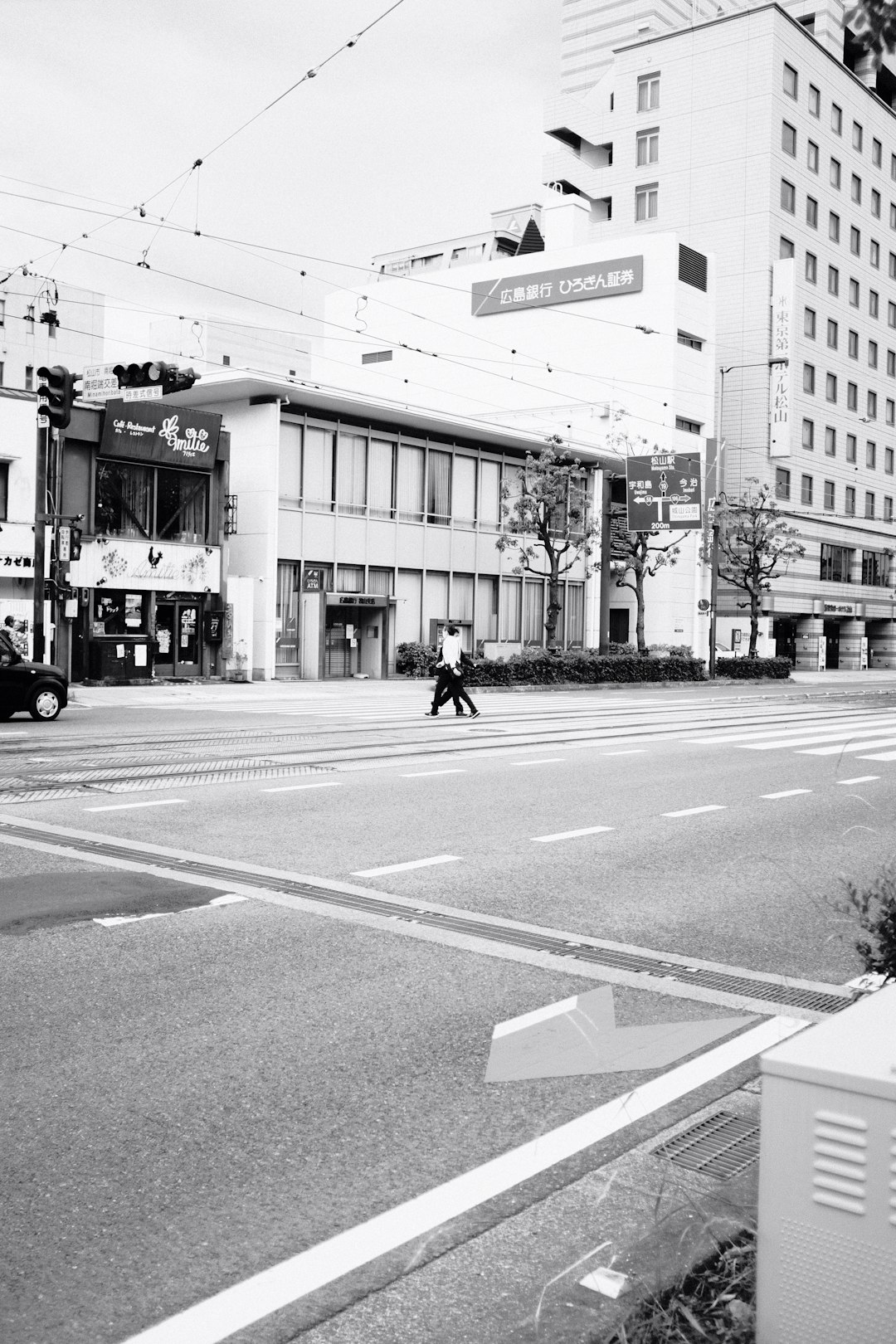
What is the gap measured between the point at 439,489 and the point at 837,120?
4057 centimetres

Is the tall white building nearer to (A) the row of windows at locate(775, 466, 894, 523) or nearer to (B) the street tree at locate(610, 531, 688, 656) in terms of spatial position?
(A) the row of windows at locate(775, 466, 894, 523)

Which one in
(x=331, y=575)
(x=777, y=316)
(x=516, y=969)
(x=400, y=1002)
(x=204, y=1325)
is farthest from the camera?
(x=777, y=316)

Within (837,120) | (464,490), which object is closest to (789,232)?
(837,120)

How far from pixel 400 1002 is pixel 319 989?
0.37 metres

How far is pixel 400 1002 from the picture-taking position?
5184mm

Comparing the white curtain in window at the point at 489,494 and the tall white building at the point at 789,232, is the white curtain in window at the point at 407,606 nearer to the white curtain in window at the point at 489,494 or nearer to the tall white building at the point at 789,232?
the white curtain in window at the point at 489,494

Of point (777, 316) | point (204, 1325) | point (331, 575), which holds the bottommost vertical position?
point (204, 1325)

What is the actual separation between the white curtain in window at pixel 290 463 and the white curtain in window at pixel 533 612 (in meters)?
12.0

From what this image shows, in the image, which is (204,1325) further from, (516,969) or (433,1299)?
(516,969)

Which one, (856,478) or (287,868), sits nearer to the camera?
(287,868)

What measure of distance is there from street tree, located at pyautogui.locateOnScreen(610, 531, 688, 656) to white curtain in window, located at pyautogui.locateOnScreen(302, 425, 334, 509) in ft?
37.0

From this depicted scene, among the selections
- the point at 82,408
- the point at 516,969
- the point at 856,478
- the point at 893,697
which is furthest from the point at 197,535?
the point at 856,478

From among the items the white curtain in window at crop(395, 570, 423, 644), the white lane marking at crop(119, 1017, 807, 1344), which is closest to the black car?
the white lane marking at crop(119, 1017, 807, 1344)

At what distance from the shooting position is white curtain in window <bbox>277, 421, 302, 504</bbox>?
3944 cm
